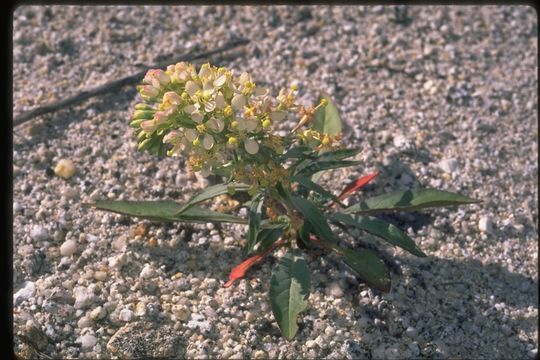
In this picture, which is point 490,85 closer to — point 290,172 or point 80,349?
point 290,172

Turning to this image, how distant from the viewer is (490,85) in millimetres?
5094

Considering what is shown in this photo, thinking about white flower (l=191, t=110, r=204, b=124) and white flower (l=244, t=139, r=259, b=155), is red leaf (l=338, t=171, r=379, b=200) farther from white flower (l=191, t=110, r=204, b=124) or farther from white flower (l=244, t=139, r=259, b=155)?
white flower (l=191, t=110, r=204, b=124)

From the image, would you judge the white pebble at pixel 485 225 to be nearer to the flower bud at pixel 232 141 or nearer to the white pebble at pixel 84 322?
the flower bud at pixel 232 141

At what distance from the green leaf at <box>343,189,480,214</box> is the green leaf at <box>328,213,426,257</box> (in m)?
0.12

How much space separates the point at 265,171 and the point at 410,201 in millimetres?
818

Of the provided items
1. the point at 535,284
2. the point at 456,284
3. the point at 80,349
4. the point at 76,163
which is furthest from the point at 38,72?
the point at 535,284

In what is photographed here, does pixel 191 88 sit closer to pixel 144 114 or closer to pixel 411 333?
pixel 144 114

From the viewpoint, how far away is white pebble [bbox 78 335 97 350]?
3.61 metres

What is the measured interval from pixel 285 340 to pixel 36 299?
3.85 feet

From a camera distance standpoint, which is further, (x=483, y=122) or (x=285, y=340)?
(x=483, y=122)

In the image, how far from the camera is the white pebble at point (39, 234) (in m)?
4.05

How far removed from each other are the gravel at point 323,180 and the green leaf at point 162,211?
0.70 feet

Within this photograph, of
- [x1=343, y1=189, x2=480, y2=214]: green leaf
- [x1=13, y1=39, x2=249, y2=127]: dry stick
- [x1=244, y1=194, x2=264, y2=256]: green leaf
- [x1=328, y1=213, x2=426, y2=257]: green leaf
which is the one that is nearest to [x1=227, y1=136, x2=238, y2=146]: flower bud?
[x1=244, y1=194, x2=264, y2=256]: green leaf

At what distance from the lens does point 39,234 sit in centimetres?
406
